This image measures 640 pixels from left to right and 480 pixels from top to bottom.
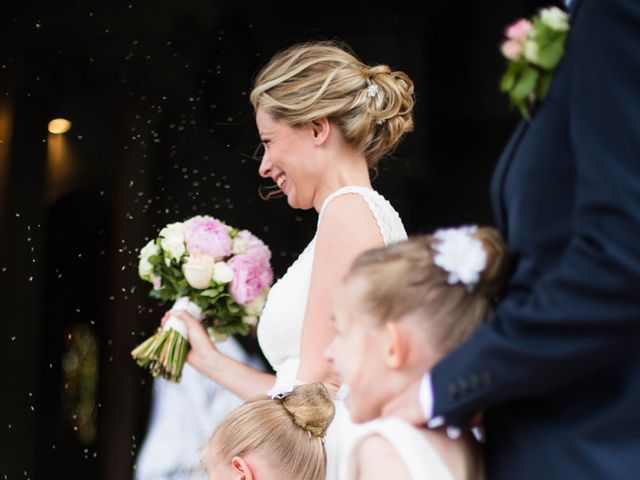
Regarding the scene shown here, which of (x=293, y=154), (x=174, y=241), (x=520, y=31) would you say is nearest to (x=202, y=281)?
(x=174, y=241)

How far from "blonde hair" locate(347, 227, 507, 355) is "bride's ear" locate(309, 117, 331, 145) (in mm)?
1333

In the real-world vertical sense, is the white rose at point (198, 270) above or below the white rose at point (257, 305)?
above

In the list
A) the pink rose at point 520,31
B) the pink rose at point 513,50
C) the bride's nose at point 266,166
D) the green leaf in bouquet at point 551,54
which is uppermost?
the pink rose at point 520,31

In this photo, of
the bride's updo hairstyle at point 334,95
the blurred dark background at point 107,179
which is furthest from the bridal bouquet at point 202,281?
the blurred dark background at point 107,179

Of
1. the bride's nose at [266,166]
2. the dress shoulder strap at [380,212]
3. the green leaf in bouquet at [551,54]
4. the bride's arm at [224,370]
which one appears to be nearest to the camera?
the green leaf in bouquet at [551,54]

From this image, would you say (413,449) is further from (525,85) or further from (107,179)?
(107,179)

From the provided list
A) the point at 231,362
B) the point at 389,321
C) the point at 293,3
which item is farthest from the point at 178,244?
the point at 389,321

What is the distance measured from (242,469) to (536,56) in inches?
Result: 50.0

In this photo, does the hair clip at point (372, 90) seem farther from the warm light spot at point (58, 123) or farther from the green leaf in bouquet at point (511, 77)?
the warm light spot at point (58, 123)

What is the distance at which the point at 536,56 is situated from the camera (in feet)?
4.81

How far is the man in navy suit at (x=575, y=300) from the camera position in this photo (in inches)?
51.0

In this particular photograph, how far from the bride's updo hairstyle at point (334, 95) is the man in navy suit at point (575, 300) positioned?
1.40 meters

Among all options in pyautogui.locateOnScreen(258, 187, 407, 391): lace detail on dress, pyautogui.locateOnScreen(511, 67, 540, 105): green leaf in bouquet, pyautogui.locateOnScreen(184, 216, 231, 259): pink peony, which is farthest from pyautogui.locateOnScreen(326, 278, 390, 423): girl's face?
pyautogui.locateOnScreen(184, 216, 231, 259): pink peony

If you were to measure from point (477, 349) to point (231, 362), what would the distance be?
1.86 meters
